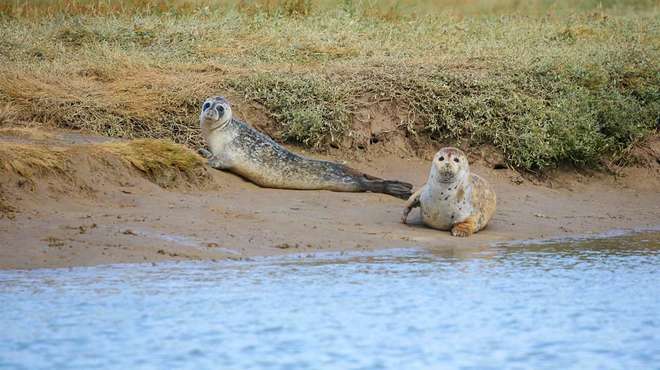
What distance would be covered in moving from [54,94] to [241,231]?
10.3 ft

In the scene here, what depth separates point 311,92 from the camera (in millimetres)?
11078

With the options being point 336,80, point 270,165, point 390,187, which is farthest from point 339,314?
point 336,80

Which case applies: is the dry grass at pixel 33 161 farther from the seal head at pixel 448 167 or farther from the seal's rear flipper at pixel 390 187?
the seal head at pixel 448 167

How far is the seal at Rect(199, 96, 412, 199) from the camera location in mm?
10055

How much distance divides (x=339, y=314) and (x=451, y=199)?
8.77ft

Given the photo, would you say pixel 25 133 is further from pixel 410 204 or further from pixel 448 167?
pixel 448 167

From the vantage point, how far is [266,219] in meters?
8.74

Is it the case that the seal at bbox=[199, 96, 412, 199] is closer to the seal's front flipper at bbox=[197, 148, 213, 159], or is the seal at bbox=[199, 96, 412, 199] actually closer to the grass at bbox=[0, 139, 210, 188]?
the seal's front flipper at bbox=[197, 148, 213, 159]

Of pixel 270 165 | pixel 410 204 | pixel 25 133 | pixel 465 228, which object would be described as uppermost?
pixel 25 133

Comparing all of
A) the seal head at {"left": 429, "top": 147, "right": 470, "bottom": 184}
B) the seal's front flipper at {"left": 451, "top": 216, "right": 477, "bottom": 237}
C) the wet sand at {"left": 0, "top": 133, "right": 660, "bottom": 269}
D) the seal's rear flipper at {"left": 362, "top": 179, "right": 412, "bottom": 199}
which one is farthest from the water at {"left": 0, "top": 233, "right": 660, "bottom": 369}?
the seal's rear flipper at {"left": 362, "top": 179, "right": 412, "bottom": 199}

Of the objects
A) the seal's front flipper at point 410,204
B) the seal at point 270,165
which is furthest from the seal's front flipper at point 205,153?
the seal's front flipper at point 410,204

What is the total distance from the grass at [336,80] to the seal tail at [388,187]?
952mm

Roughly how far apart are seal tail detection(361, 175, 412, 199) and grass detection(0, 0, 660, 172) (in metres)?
0.95

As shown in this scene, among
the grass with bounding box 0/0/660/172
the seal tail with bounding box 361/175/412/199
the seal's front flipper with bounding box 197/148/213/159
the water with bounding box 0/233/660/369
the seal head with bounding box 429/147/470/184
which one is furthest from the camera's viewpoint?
the grass with bounding box 0/0/660/172
